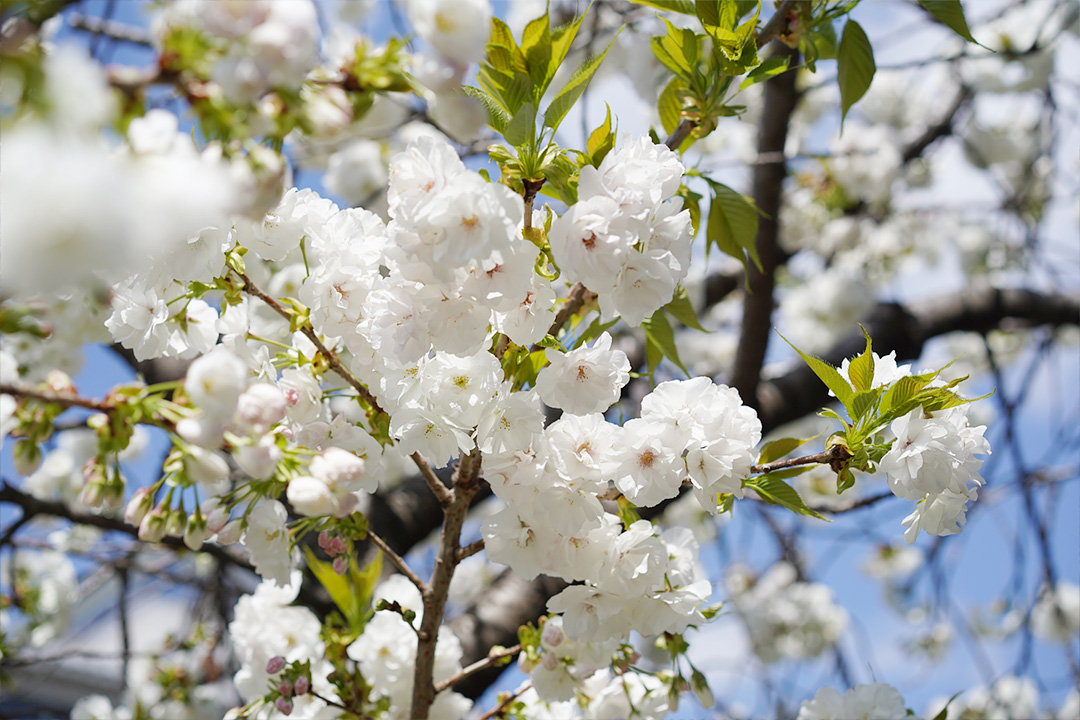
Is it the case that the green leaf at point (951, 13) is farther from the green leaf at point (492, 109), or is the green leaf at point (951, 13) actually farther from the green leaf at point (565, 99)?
the green leaf at point (492, 109)

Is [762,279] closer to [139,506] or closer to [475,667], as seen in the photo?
[475,667]

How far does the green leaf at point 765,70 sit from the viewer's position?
2.75ft

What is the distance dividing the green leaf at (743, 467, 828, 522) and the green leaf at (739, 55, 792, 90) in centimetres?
45

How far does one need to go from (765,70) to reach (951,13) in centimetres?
34

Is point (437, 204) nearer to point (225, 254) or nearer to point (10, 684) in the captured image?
point (225, 254)

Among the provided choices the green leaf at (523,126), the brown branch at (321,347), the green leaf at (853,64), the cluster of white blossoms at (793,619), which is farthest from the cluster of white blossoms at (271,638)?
the cluster of white blossoms at (793,619)

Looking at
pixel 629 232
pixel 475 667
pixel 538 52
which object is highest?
pixel 538 52

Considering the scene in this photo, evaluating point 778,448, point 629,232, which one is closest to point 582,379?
point 629,232

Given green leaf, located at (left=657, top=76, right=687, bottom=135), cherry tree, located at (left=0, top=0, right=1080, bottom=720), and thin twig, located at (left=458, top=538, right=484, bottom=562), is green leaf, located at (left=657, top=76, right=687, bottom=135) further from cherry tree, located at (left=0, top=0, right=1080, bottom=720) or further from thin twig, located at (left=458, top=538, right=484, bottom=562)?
thin twig, located at (left=458, top=538, right=484, bottom=562)

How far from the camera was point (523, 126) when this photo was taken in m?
0.67

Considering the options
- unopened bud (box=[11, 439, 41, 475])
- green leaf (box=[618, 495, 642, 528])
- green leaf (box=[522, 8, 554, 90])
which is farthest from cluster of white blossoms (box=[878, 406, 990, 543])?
unopened bud (box=[11, 439, 41, 475])

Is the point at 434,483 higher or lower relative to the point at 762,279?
higher

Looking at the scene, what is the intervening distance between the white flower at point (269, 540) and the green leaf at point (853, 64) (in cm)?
88

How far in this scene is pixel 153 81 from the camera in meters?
0.42
